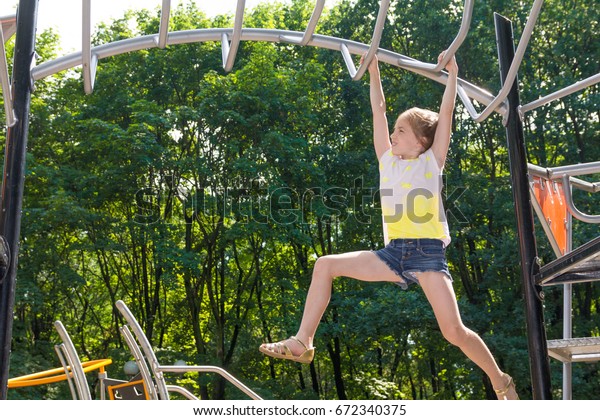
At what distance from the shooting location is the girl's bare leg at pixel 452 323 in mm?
2648

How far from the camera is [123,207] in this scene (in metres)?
17.2

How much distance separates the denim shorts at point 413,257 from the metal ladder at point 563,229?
1.41 ft

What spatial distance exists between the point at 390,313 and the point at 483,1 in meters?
6.42

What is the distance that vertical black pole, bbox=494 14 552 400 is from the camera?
3.19 m

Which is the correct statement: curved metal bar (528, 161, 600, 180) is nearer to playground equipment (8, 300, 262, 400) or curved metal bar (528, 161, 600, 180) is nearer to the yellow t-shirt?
the yellow t-shirt

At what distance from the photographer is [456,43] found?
102 inches

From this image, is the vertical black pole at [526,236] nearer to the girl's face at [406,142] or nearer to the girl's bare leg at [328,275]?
the girl's face at [406,142]

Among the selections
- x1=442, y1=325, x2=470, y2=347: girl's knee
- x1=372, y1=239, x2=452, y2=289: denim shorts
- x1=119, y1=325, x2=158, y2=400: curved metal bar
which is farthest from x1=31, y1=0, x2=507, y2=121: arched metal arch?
x1=119, y1=325, x2=158, y2=400: curved metal bar

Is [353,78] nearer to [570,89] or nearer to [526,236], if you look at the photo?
[570,89]

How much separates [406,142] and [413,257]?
1.41 feet

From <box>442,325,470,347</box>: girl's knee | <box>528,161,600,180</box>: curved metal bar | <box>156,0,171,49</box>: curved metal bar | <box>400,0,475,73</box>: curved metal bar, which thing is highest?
<box>156,0,171,49</box>: curved metal bar

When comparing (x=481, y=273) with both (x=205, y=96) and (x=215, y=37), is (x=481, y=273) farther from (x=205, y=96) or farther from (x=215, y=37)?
(x=215, y=37)

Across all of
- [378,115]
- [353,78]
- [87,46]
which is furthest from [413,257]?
[87,46]

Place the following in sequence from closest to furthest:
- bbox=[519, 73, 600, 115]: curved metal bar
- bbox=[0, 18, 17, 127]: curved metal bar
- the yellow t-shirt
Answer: bbox=[0, 18, 17, 127]: curved metal bar, the yellow t-shirt, bbox=[519, 73, 600, 115]: curved metal bar
